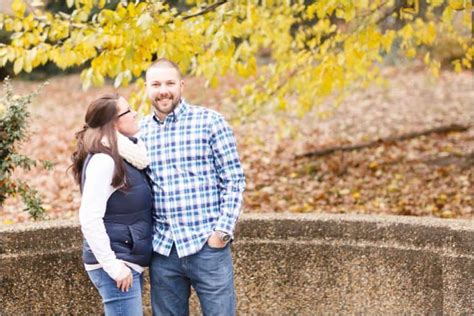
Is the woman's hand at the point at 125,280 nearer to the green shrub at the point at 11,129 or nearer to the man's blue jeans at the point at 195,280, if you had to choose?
the man's blue jeans at the point at 195,280

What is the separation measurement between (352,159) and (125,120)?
25.2 feet

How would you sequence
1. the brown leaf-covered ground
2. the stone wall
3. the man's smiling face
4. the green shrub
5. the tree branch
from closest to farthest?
the man's smiling face, the stone wall, the green shrub, the tree branch, the brown leaf-covered ground

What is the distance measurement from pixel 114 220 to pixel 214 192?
53 centimetres

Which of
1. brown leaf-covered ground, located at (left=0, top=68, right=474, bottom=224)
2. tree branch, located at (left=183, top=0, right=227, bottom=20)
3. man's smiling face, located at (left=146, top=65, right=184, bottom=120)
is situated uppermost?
tree branch, located at (left=183, top=0, right=227, bottom=20)

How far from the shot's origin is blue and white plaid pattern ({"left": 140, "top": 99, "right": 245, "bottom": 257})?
356 cm

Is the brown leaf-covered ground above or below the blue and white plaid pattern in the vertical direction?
below

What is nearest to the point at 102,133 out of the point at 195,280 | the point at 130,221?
the point at 130,221

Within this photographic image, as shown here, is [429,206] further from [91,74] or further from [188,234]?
[188,234]

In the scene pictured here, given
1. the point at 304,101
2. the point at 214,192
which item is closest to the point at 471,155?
the point at 304,101

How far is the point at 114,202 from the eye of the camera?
337 centimetres

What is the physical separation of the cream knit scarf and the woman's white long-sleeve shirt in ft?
0.30

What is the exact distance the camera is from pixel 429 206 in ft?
27.3

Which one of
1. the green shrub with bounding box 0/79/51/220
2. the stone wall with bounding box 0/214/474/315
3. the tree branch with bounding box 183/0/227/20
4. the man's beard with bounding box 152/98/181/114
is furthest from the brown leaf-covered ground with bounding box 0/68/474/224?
A: the man's beard with bounding box 152/98/181/114

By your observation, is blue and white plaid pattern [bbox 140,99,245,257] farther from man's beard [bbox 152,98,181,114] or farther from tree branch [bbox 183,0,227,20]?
tree branch [bbox 183,0,227,20]
